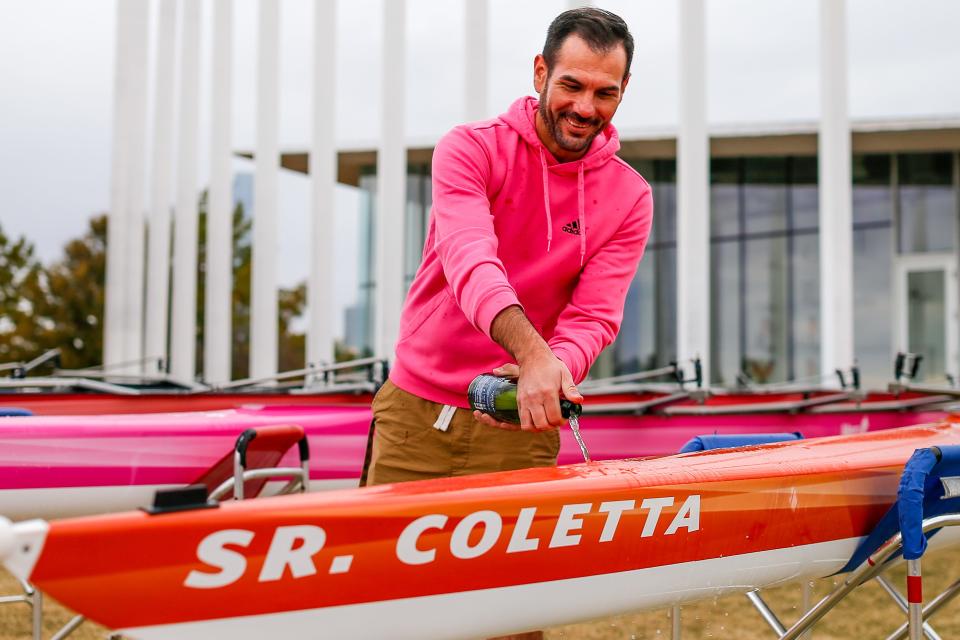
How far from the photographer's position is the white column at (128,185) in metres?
11.6

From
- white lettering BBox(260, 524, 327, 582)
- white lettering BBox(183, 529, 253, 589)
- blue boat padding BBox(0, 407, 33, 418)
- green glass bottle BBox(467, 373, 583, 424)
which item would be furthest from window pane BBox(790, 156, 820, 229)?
white lettering BBox(183, 529, 253, 589)

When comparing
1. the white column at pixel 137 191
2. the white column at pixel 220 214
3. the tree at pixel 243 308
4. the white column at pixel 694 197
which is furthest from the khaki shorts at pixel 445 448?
the tree at pixel 243 308

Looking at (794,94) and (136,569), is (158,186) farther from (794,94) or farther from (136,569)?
(136,569)

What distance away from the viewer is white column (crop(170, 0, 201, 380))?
11352 mm

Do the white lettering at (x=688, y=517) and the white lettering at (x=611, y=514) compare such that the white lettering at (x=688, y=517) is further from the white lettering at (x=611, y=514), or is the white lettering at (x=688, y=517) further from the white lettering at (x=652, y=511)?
the white lettering at (x=611, y=514)

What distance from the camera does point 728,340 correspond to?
1380 cm

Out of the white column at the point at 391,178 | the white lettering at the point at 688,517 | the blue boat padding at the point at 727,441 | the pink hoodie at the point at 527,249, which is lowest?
the white lettering at the point at 688,517

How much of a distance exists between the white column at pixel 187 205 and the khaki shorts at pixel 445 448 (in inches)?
374

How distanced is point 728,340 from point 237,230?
38.4ft

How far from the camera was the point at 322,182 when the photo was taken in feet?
33.6

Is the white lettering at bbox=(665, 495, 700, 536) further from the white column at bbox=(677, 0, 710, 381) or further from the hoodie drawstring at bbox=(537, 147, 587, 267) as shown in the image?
the white column at bbox=(677, 0, 710, 381)

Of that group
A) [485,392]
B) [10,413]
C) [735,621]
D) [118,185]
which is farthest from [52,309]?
[485,392]

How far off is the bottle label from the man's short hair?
2.33ft

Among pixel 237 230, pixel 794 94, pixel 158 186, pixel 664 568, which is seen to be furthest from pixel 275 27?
pixel 237 230
